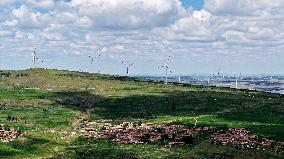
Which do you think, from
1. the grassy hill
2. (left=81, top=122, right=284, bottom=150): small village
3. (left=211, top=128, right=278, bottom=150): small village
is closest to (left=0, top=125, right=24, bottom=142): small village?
the grassy hill

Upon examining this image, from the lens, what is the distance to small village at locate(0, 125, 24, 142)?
3606 inches

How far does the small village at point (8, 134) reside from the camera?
91.6m

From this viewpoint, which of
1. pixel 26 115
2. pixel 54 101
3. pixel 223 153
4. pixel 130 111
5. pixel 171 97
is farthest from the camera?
pixel 171 97

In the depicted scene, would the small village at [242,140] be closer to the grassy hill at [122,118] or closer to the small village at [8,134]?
the grassy hill at [122,118]

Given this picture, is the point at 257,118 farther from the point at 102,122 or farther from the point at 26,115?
the point at 26,115

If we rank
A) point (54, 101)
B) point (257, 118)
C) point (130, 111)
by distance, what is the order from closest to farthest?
point (257, 118)
point (130, 111)
point (54, 101)

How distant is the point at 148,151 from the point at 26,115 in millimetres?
60208

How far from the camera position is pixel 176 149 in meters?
83.4

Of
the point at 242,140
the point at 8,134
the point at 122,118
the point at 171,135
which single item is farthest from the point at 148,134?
the point at 122,118

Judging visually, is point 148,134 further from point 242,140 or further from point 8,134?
point 8,134

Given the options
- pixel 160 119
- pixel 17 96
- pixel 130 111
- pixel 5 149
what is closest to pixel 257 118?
pixel 160 119

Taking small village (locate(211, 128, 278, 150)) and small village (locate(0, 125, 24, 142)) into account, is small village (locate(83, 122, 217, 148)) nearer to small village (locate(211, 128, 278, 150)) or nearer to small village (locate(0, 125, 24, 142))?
small village (locate(211, 128, 278, 150))

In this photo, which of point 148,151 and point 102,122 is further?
point 102,122

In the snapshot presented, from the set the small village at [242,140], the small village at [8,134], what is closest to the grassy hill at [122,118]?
the small village at [8,134]
